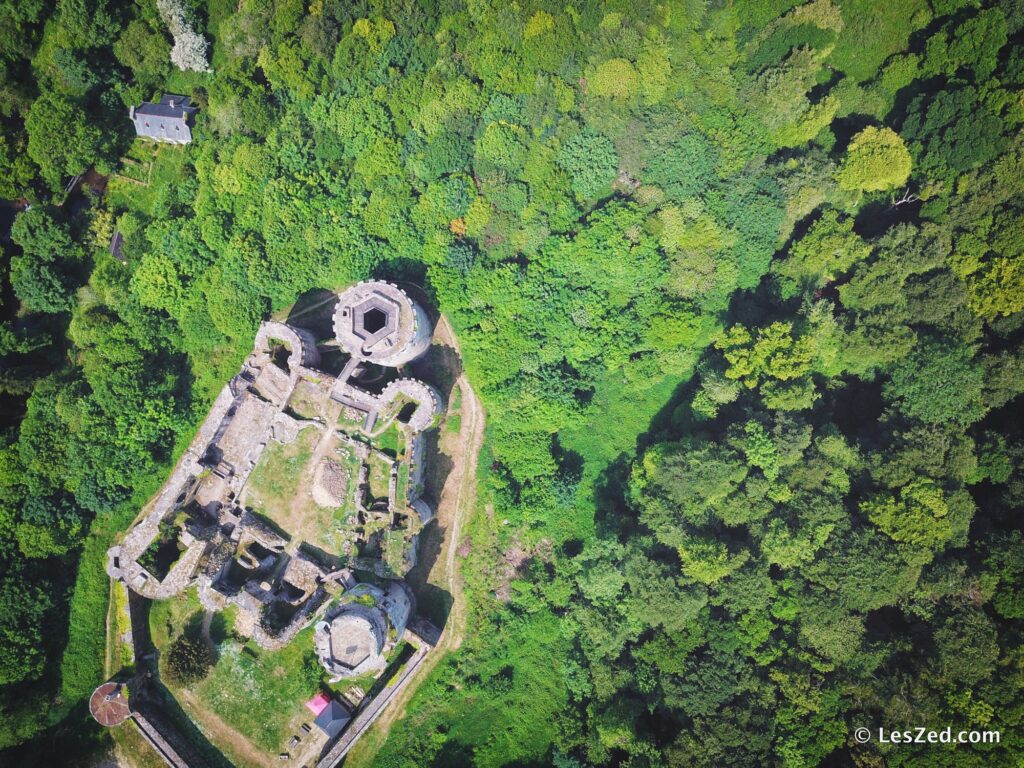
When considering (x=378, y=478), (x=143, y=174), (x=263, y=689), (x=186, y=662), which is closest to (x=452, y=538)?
(x=378, y=478)

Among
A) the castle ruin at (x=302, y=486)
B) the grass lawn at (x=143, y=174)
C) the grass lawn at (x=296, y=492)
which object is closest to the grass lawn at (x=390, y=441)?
the castle ruin at (x=302, y=486)

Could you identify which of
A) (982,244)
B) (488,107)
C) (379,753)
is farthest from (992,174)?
(379,753)

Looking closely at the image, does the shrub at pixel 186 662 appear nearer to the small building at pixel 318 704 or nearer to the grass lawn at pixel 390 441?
the small building at pixel 318 704

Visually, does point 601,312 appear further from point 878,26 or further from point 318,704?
point 318,704

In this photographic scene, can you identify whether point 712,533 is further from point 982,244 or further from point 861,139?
point 861,139

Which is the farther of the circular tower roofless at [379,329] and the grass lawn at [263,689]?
the grass lawn at [263,689]

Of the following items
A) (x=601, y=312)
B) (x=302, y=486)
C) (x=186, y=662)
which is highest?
(x=601, y=312)
